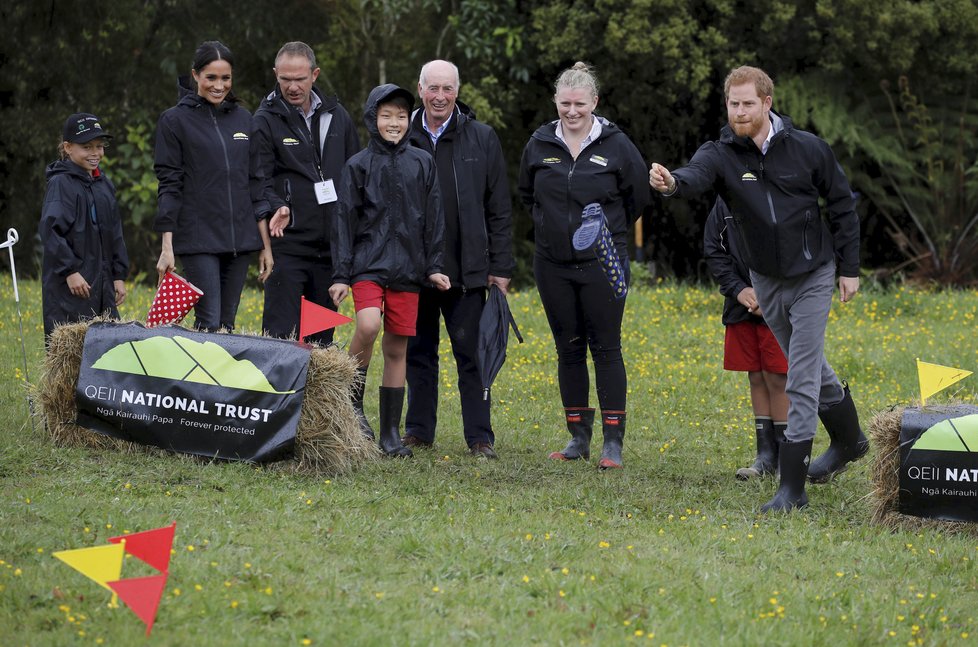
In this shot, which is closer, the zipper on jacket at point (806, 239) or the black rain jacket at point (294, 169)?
the zipper on jacket at point (806, 239)

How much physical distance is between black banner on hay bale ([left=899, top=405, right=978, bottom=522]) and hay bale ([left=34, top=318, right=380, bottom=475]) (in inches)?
105

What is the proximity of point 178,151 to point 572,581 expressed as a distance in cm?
381

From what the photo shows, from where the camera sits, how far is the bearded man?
641cm

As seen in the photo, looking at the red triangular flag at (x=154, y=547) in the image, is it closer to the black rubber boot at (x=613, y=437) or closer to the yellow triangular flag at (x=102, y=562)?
the yellow triangular flag at (x=102, y=562)

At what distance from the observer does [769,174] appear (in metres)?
6.42

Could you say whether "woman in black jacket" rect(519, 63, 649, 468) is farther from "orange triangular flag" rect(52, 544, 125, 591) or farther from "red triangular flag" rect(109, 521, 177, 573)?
"orange triangular flag" rect(52, 544, 125, 591)

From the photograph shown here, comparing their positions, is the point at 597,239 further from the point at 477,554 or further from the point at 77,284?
the point at 77,284

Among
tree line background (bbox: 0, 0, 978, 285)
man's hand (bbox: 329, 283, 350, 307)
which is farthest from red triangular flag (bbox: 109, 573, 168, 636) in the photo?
tree line background (bbox: 0, 0, 978, 285)

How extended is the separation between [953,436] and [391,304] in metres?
2.94

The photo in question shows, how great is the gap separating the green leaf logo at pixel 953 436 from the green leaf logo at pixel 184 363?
3.03 metres

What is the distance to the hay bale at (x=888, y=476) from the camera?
20.3 ft

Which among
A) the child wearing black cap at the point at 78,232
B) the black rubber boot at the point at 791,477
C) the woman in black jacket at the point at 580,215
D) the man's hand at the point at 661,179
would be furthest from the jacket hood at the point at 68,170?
the black rubber boot at the point at 791,477

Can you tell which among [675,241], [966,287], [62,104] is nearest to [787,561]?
[966,287]

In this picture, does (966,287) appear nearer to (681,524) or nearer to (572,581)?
(681,524)
